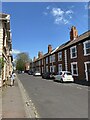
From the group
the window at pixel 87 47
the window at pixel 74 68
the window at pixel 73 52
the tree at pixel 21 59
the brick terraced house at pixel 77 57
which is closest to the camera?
the window at pixel 87 47

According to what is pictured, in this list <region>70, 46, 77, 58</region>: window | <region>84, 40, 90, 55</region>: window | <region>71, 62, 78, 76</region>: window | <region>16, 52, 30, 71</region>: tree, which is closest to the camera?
<region>84, 40, 90, 55</region>: window

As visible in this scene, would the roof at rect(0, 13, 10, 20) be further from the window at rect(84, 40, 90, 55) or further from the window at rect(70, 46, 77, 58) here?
the window at rect(70, 46, 77, 58)

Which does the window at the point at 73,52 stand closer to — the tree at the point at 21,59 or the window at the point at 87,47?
the window at the point at 87,47

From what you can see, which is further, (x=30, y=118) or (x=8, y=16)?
(x=8, y=16)

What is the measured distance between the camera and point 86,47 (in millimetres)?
26000

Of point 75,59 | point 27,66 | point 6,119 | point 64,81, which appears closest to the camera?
point 6,119

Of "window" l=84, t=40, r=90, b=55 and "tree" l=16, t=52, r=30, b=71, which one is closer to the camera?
"window" l=84, t=40, r=90, b=55

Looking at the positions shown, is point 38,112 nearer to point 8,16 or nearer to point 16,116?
point 16,116

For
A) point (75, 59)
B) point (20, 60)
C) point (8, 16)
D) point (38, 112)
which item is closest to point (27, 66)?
point (20, 60)

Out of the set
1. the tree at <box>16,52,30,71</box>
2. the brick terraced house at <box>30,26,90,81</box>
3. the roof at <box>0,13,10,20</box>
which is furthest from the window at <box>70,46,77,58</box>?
the tree at <box>16,52,30,71</box>

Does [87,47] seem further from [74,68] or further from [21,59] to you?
[21,59]

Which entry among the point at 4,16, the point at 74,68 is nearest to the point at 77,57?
the point at 74,68

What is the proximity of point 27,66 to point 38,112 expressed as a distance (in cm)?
11327

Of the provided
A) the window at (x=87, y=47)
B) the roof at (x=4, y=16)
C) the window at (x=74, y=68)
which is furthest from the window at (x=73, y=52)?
the roof at (x=4, y=16)
